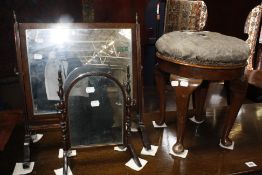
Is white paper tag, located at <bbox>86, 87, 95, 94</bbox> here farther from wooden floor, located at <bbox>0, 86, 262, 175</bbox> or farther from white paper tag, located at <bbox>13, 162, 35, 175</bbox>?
white paper tag, located at <bbox>13, 162, 35, 175</bbox>

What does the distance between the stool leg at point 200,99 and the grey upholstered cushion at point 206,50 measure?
53 cm

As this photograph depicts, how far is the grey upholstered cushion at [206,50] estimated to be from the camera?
1316mm

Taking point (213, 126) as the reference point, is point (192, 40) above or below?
above

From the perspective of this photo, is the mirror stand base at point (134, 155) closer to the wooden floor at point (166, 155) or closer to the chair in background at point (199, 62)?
the wooden floor at point (166, 155)

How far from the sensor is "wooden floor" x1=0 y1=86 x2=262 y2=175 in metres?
1.43

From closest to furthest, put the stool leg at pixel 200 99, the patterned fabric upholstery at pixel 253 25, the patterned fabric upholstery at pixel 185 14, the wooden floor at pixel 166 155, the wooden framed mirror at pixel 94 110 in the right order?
the wooden framed mirror at pixel 94 110 < the wooden floor at pixel 166 155 < the stool leg at pixel 200 99 < the patterned fabric upholstery at pixel 185 14 < the patterned fabric upholstery at pixel 253 25

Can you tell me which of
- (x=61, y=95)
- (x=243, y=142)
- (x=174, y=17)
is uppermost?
(x=174, y=17)

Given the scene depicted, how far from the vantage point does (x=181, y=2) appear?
213cm

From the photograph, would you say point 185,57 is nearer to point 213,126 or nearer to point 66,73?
point 66,73

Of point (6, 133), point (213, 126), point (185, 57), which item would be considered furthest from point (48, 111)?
point (213, 126)

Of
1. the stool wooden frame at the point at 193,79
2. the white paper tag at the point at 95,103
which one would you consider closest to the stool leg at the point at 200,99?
the stool wooden frame at the point at 193,79

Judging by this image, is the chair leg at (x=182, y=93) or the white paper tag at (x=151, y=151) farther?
the white paper tag at (x=151, y=151)

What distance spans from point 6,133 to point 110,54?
905 mm

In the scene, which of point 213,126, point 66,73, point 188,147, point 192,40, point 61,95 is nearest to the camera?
point 61,95
